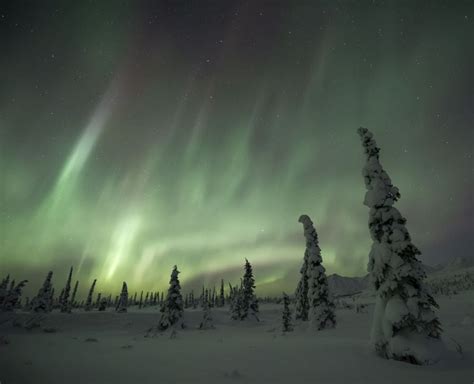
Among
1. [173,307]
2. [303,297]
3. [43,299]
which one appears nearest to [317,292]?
[303,297]

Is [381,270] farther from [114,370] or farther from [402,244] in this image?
[114,370]

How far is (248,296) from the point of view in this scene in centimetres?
5053

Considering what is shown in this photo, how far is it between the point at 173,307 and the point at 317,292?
24011 millimetres

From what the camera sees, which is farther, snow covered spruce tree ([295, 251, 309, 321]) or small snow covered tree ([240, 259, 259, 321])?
small snow covered tree ([240, 259, 259, 321])

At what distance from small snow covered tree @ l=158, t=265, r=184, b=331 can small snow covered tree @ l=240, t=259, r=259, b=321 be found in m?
14.2

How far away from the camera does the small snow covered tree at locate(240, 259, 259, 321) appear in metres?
49.5

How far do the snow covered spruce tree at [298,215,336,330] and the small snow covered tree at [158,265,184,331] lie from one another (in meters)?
22.6

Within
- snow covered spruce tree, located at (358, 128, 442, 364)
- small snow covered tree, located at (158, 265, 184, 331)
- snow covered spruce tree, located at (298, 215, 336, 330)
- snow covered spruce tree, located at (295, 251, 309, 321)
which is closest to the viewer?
snow covered spruce tree, located at (358, 128, 442, 364)

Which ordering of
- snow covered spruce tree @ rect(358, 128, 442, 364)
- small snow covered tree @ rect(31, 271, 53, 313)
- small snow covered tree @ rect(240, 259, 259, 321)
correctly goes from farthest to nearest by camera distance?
small snow covered tree @ rect(240, 259, 259, 321) → small snow covered tree @ rect(31, 271, 53, 313) → snow covered spruce tree @ rect(358, 128, 442, 364)

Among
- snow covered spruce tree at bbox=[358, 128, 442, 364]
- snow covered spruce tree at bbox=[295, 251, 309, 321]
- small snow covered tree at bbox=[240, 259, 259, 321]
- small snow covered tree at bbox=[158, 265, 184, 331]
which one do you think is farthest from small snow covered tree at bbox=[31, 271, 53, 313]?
snow covered spruce tree at bbox=[358, 128, 442, 364]

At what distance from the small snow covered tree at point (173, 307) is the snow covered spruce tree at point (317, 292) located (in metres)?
22.6

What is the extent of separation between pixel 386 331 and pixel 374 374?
2.84 meters

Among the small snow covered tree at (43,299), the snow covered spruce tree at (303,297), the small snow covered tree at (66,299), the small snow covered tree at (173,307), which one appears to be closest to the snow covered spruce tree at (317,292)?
the snow covered spruce tree at (303,297)

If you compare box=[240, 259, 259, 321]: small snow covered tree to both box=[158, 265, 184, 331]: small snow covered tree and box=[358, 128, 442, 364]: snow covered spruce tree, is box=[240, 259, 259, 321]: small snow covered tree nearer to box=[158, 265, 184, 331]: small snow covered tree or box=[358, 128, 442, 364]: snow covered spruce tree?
box=[158, 265, 184, 331]: small snow covered tree
